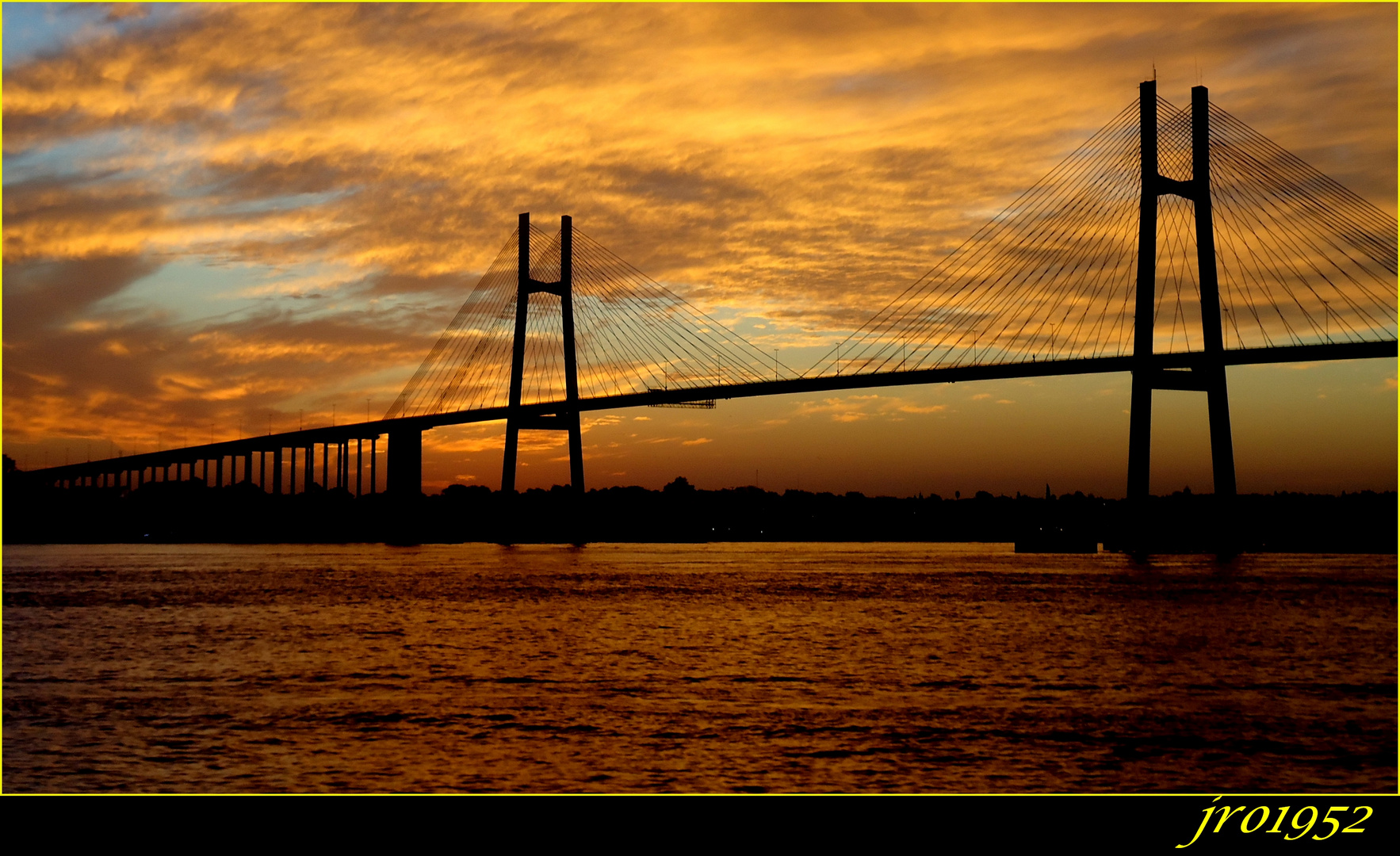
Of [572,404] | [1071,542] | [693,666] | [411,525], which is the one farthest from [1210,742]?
[411,525]

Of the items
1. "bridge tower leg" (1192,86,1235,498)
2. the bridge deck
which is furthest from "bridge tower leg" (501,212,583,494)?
"bridge tower leg" (1192,86,1235,498)

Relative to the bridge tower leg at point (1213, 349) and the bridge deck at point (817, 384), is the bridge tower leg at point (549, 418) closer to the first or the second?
the bridge deck at point (817, 384)

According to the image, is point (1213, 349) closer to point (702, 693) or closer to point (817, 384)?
point (817, 384)

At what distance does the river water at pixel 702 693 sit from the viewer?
12.0m

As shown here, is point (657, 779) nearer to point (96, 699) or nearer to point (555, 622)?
point (96, 699)

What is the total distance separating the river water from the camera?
472 inches

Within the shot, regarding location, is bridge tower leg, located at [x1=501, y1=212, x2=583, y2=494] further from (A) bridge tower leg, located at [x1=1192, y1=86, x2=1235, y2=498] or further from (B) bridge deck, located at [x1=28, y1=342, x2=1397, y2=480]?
(A) bridge tower leg, located at [x1=1192, y1=86, x2=1235, y2=498]

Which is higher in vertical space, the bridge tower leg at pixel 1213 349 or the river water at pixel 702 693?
the bridge tower leg at pixel 1213 349

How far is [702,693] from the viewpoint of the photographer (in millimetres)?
17000

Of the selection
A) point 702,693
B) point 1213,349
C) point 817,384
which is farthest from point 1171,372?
point 702,693

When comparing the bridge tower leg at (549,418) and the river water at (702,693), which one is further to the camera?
the bridge tower leg at (549,418)

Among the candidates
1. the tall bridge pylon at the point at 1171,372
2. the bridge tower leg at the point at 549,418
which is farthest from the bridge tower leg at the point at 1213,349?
the bridge tower leg at the point at 549,418

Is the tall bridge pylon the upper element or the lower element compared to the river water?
upper

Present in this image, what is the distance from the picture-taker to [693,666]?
20219 mm
